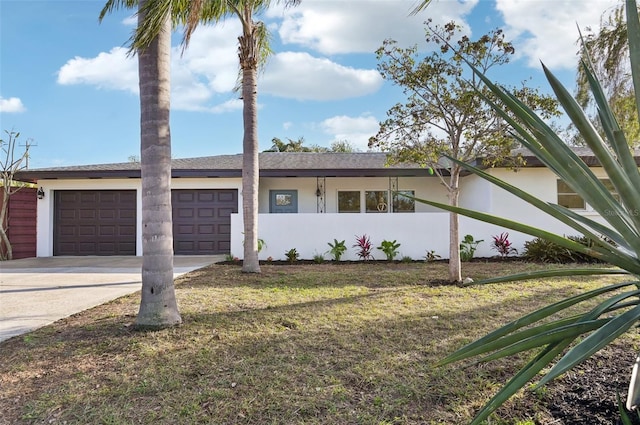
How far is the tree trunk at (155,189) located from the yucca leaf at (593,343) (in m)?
4.11

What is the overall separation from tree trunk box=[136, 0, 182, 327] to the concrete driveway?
1.59 metres

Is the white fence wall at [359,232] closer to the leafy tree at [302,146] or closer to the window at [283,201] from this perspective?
the window at [283,201]

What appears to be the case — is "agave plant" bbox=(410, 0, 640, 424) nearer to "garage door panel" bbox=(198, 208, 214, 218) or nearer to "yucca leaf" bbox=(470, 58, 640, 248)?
"yucca leaf" bbox=(470, 58, 640, 248)

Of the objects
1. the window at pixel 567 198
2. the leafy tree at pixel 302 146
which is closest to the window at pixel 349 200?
the window at pixel 567 198

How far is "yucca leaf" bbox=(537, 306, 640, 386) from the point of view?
3.60 ft

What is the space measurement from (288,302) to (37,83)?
1350 cm

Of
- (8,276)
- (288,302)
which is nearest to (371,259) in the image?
(288,302)

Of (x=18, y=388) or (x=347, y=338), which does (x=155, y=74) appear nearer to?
(x=18, y=388)

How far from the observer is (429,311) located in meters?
5.24

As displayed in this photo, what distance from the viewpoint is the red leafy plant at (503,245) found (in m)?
11.0

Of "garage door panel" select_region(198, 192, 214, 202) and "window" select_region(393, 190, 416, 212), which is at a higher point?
"garage door panel" select_region(198, 192, 214, 202)

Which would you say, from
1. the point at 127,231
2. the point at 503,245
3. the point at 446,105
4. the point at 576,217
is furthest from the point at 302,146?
the point at 576,217

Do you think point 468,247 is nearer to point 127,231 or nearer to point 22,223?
point 127,231

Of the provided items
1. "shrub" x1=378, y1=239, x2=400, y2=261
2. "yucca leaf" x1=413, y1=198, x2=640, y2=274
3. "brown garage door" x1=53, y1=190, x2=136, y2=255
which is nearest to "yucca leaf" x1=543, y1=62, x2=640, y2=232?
"yucca leaf" x1=413, y1=198, x2=640, y2=274
